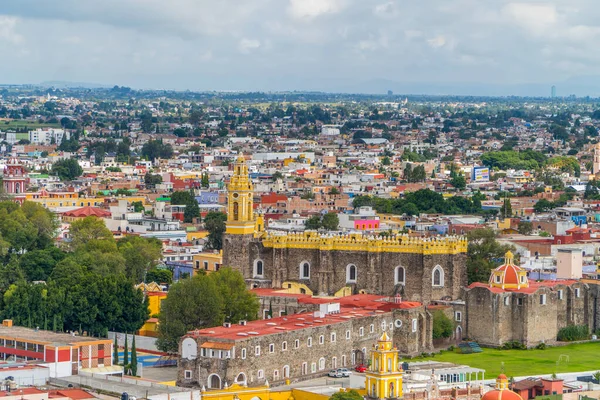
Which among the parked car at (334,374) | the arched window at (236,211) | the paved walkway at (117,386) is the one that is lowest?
the parked car at (334,374)

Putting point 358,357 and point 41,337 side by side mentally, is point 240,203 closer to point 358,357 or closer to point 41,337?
point 358,357

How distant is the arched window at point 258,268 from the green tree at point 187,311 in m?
7.66

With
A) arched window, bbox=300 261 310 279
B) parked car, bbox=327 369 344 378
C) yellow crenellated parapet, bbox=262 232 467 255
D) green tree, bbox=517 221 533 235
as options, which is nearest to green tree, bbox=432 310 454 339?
yellow crenellated parapet, bbox=262 232 467 255

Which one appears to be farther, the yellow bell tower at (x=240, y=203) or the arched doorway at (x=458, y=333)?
the yellow bell tower at (x=240, y=203)

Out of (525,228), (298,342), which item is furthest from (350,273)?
(525,228)

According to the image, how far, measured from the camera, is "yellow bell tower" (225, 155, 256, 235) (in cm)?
6234

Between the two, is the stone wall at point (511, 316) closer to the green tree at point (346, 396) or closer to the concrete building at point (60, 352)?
the concrete building at point (60, 352)

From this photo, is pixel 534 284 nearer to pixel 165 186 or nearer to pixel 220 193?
pixel 220 193

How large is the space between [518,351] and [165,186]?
65.5 m

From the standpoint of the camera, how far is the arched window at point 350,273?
201 ft

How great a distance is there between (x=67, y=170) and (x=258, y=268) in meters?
71.5

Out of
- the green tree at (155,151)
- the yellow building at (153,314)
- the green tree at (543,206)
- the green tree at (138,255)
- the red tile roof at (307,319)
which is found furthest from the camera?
the green tree at (155,151)

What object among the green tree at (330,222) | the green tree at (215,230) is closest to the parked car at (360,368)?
the green tree at (215,230)

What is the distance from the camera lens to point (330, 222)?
286ft
